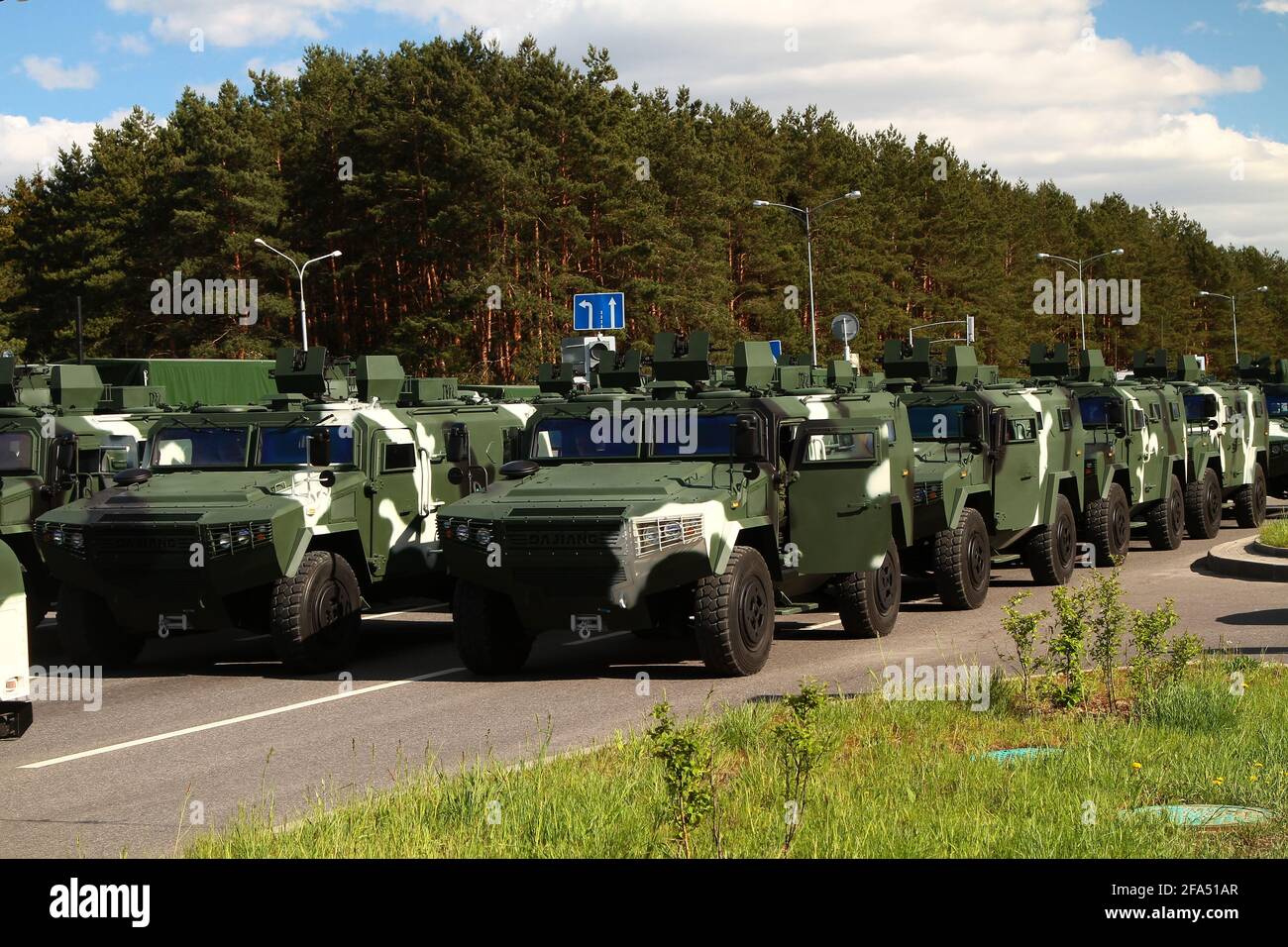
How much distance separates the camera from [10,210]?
245 ft

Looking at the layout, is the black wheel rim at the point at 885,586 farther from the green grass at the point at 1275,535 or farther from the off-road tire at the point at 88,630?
the green grass at the point at 1275,535

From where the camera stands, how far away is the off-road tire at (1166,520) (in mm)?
23094

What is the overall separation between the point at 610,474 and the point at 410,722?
2.82m

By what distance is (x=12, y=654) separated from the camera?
28.3 feet

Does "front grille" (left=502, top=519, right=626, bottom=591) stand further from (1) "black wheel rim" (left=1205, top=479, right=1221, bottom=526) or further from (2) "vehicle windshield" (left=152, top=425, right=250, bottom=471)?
(1) "black wheel rim" (left=1205, top=479, right=1221, bottom=526)

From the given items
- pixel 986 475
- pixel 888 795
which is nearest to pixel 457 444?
pixel 986 475

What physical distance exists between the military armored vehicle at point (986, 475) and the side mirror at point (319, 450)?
17.7 feet

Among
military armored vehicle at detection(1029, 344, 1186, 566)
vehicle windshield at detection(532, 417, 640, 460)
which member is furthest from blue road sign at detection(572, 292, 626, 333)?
vehicle windshield at detection(532, 417, 640, 460)

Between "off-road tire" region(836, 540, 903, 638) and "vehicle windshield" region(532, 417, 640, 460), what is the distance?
2.26 meters

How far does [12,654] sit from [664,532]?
4.66m

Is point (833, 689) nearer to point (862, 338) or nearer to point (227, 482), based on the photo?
point (227, 482)

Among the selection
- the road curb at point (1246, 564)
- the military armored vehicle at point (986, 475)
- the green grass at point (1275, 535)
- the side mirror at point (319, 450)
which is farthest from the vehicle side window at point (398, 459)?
the green grass at point (1275, 535)
